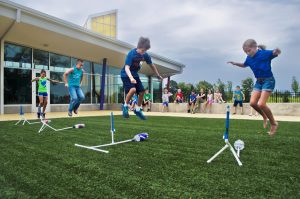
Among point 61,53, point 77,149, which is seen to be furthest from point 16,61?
point 77,149

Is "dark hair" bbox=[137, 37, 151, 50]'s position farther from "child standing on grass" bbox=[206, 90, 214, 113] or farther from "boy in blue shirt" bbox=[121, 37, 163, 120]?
"child standing on grass" bbox=[206, 90, 214, 113]

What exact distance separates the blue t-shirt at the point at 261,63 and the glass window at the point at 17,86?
17.3 metres

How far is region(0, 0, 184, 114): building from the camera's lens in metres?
16.0

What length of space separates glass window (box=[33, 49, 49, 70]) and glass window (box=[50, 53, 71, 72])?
1.47 ft

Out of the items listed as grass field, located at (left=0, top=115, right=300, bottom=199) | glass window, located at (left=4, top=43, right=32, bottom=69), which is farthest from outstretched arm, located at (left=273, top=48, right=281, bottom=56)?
glass window, located at (left=4, top=43, right=32, bottom=69)

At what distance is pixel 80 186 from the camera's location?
287cm

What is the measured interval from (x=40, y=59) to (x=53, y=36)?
3638 mm

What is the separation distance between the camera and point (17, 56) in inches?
761

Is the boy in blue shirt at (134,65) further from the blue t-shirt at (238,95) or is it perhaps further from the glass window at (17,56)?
the glass window at (17,56)

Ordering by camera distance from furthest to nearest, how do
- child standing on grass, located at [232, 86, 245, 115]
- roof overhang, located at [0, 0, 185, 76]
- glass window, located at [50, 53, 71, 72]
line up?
1. glass window, located at [50, 53, 71, 72]
2. child standing on grass, located at [232, 86, 245, 115]
3. roof overhang, located at [0, 0, 185, 76]

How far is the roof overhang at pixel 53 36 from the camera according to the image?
15.0m

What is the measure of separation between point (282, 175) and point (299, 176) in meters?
0.17

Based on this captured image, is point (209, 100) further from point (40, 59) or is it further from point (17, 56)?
point (17, 56)

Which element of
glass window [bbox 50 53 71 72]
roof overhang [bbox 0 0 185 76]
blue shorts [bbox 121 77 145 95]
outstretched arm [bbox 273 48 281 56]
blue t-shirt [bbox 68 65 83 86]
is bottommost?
blue shorts [bbox 121 77 145 95]
